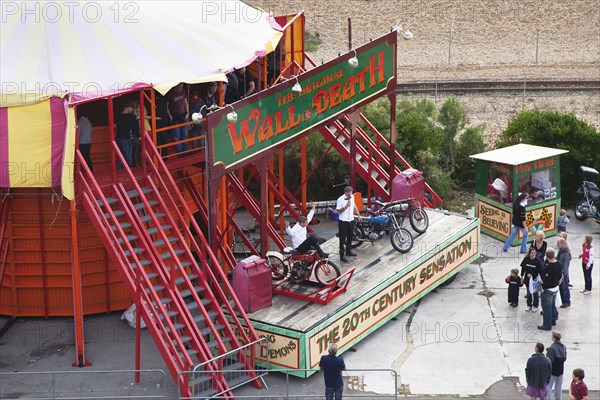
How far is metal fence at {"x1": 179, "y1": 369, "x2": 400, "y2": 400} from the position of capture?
20625 mm

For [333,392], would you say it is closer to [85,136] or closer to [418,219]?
[85,136]

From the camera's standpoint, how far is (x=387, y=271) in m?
24.0

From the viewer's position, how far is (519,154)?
95.5ft

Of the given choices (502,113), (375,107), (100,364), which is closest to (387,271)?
(100,364)

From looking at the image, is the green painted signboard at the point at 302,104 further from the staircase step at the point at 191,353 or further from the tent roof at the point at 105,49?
the staircase step at the point at 191,353

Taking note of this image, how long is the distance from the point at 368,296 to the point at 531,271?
350 cm

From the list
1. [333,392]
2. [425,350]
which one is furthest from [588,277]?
[333,392]

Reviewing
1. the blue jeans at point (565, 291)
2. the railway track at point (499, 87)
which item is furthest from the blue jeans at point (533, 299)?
the railway track at point (499, 87)

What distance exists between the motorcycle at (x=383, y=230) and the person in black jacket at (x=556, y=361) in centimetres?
578

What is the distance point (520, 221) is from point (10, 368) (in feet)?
40.2

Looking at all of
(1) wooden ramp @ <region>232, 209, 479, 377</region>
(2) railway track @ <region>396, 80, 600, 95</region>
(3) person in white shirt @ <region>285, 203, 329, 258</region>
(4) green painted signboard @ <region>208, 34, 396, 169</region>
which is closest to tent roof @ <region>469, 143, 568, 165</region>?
(1) wooden ramp @ <region>232, 209, 479, 377</region>

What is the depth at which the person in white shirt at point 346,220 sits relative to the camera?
24062 millimetres

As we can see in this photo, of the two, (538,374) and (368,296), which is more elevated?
(538,374)

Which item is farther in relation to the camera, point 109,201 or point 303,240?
point 303,240
